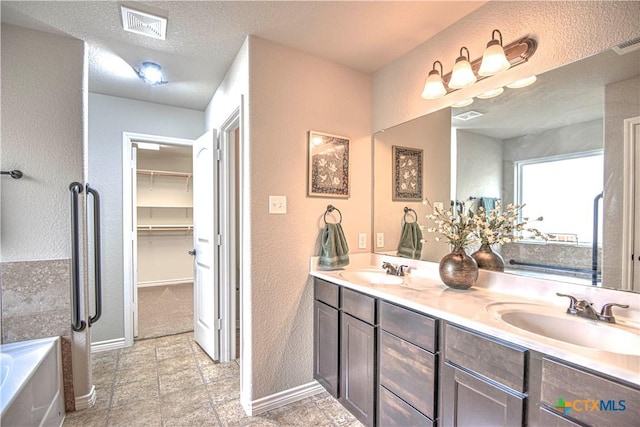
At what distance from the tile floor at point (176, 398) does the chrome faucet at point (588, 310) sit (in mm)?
1362

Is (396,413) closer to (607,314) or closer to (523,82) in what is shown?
(607,314)

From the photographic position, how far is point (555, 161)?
1.42 m

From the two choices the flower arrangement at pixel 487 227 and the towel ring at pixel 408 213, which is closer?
the flower arrangement at pixel 487 227

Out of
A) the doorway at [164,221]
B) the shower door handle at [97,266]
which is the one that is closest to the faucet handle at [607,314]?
the shower door handle at [97,266]

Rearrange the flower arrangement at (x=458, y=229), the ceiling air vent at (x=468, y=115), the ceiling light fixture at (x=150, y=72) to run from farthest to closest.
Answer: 1. the ceiling light fixture at (x=150, y=72)
2. the ceiling air vent at (x=468, y=115)
3. the flower arrangement at (x=458, y=229)

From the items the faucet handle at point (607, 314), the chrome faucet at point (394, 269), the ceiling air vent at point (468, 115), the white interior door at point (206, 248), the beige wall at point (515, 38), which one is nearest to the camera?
the faucet handle at point (607, 314)

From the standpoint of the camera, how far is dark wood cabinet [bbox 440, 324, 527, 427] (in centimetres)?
97

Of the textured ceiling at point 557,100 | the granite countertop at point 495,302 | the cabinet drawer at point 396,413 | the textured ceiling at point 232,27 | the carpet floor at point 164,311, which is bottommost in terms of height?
the carpet floor at point 164,311

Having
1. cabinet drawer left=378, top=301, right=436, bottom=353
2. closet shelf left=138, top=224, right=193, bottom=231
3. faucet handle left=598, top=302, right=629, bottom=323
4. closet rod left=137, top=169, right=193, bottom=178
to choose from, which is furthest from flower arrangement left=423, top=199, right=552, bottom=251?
closet shelf left=138, top=224, right=193, bottom=231

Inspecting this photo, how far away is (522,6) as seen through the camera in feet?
4.74

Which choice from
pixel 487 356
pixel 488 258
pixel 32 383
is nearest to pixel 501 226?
pixel 488 258

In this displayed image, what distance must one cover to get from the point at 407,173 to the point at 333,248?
806 mm

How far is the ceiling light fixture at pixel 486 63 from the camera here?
1428 millimetres

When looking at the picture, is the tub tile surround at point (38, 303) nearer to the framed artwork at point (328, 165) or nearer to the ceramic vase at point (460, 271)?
the framed artwork at point (328, 165)
